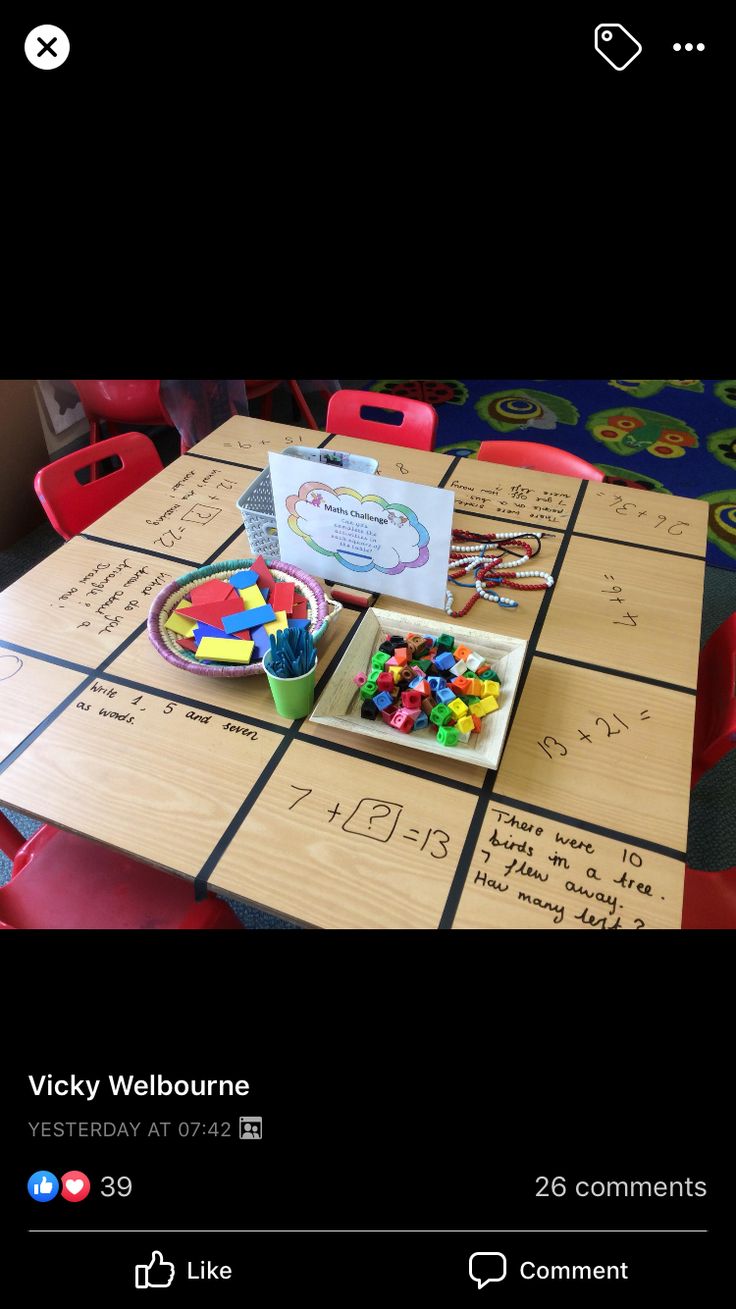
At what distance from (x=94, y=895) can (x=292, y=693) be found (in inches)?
19.7

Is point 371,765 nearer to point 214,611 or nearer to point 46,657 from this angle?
point 214,611

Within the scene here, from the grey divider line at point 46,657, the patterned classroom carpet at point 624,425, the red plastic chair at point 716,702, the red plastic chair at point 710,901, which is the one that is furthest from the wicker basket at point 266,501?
the patterned classroom carpet at point 624,425

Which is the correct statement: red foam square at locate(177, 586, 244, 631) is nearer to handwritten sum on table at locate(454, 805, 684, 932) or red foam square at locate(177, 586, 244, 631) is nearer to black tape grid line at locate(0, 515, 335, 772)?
black tape grid line at locate(0, 515, 335, 772)

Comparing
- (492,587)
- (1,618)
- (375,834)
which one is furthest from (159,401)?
(375,834)

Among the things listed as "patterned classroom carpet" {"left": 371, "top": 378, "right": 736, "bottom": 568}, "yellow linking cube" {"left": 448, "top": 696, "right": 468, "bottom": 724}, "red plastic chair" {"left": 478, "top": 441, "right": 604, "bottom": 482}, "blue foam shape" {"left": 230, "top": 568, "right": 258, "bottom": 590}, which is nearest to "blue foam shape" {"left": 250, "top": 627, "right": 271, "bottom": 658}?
"blue foam shape" {"left": 230, "top": 568, "right": 258, "bottom": 590}

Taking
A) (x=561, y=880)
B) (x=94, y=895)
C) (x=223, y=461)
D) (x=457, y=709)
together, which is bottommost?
(x=94, y=895)

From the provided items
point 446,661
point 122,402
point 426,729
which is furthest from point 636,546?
point 122,402

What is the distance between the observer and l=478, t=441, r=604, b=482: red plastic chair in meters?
1.84

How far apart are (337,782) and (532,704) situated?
0.34m

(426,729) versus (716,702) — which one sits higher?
(426,729)

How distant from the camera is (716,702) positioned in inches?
56.4

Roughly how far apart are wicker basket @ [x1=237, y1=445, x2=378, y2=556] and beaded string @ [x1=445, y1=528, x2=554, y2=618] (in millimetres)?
241

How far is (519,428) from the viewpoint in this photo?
136 inches

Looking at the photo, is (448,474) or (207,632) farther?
(448,474)
